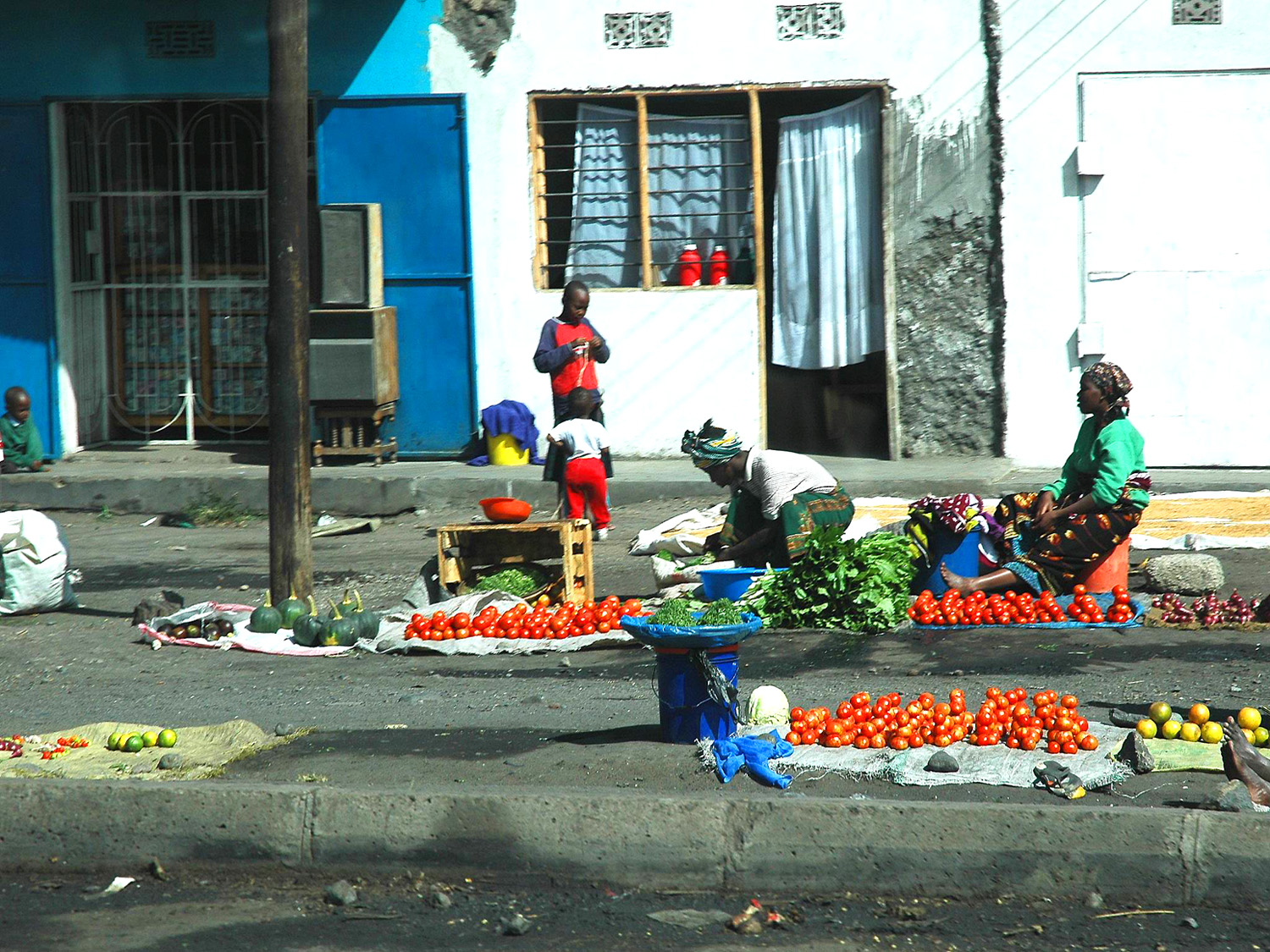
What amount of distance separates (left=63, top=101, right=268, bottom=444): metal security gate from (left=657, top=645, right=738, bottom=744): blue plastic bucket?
31.1 ft

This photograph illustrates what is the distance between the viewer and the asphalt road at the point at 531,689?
5512 millimetres

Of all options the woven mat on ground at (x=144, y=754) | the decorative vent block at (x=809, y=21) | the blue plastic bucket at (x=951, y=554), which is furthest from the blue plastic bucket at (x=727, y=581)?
the decorative vent block at (x=809, y=21)

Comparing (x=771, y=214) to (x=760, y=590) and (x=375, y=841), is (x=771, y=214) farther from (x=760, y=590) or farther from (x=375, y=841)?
(x=375, y=841)

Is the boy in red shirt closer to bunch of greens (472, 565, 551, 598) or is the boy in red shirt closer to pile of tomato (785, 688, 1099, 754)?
bunch of greens (472, 565, 551, 598)

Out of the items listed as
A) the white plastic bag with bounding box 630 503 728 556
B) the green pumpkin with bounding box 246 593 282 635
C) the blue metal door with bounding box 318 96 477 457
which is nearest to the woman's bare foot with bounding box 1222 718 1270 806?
the white plastic bag with bounding box 630 503 728 556

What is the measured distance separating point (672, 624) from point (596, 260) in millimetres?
8079

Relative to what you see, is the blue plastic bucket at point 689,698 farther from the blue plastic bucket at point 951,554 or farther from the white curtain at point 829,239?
the white curtain at point 829,239

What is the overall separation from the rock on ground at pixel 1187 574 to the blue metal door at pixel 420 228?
21.2 ft

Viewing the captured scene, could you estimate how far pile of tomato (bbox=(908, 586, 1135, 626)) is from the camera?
8055 mm

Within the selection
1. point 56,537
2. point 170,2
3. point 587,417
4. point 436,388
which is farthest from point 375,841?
point 170,2

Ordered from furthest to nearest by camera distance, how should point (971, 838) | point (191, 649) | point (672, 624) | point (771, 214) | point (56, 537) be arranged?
point (771, 214)
point (56, 537)
point (191, 649)
point (672, 624)
point (971, 838)

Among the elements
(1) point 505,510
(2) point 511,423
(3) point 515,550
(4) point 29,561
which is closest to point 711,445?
(1) point 505,510

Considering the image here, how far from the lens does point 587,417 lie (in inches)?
422

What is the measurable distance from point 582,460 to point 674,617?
4592 mm
